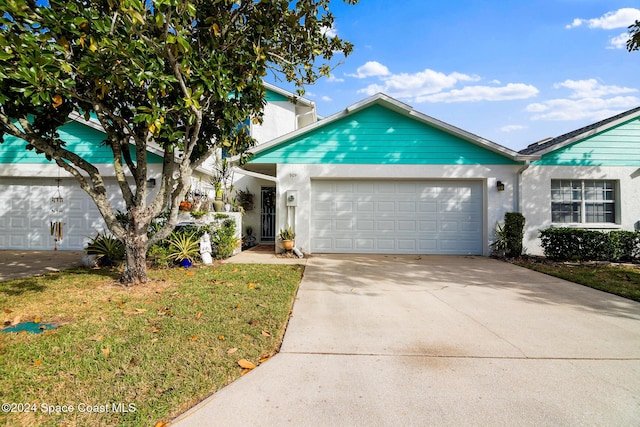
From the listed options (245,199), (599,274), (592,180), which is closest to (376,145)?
(245,199)

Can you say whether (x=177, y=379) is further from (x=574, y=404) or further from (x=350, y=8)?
(x=350, y=8)

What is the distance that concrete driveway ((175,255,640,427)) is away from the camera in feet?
7.17

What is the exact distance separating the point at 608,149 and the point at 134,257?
539 inches

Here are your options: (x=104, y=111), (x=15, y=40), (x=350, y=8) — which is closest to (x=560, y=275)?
(x=350, y=8)

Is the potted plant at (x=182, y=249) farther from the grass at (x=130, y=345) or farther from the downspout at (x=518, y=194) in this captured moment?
the downspout at (x=518, y=194)

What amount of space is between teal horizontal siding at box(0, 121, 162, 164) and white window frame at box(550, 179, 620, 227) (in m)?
13.4

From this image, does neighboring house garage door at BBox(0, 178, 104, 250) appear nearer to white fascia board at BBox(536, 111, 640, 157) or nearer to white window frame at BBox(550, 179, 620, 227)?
white fascia board at BBox(536, 111, 640, 157)

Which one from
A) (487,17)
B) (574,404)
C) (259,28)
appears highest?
(487,17)

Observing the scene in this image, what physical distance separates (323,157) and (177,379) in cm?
813

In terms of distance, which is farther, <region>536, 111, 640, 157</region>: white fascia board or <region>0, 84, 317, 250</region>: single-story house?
<region>0, 84, 317, 250</region>: single-story house

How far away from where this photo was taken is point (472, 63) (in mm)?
9141

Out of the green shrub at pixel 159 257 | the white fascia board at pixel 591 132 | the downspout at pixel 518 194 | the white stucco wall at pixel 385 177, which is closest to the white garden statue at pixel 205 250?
the green shrub at pixel 159 257

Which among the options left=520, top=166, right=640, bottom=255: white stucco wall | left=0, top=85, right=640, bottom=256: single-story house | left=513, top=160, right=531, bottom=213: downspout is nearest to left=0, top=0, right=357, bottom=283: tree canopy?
left=0, top=85, right=640, bottom=256: single-story house

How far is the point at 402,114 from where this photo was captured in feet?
32.3
